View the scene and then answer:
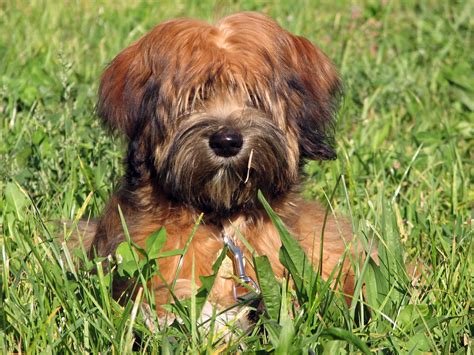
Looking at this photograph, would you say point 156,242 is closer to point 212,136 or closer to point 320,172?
point 212,136

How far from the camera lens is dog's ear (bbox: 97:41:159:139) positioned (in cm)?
392

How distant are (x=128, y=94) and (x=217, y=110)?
0.36m

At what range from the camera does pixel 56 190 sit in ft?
15.9

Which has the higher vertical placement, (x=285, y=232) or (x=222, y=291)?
(x=285, y=232)

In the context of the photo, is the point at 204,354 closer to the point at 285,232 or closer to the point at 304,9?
the point at 285,232

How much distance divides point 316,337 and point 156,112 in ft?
3.75

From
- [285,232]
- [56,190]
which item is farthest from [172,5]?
[285,232]

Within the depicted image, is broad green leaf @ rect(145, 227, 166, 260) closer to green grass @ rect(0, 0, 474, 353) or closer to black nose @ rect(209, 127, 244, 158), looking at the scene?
green grass @ rect(0, 0, 474, 353)

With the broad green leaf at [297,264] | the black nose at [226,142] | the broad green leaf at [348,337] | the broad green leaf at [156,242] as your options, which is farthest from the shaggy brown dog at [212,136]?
the broad green leaf at [348,337]

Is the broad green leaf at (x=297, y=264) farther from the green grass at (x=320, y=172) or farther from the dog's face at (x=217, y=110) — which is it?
the dog's face at (x=217, y=110)

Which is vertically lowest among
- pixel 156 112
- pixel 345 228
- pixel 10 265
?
pixel 345 228

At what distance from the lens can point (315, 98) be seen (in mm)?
4105

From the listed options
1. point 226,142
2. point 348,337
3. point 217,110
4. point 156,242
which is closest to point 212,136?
point 226,142

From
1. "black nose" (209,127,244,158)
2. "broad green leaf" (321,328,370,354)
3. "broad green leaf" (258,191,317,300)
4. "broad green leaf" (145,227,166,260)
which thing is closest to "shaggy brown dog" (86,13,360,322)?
"black nose" (209,127,244,158)
